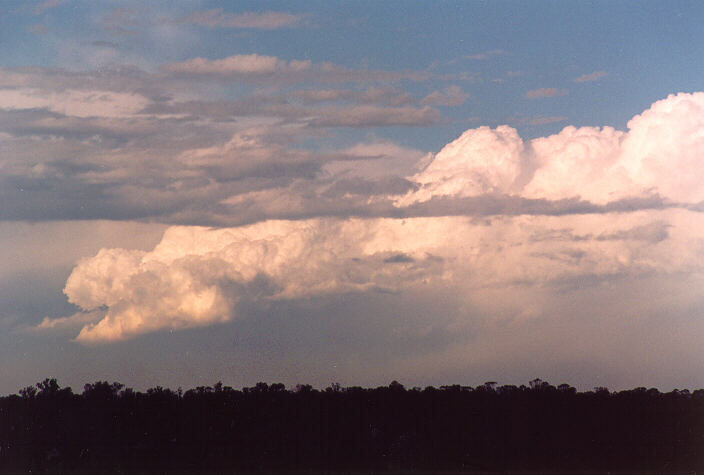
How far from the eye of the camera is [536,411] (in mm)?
187125

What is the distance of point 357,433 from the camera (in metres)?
183

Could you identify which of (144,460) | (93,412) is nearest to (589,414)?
(144,460)

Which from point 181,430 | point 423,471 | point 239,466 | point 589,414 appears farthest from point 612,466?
point 181,430

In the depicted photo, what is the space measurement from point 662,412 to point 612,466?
25.4m

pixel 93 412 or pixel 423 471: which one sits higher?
pixel 93 412

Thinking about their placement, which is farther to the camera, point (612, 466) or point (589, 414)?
point (589, 414)

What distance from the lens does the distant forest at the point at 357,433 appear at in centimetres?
16962

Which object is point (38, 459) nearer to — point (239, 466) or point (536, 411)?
point (239, 466)

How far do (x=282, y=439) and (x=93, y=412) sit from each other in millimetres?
39810

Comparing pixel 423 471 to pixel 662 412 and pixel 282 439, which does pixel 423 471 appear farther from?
pixel 662 412

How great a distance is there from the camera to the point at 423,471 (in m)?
170

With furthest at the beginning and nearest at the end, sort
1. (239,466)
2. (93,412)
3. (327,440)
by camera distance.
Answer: (93,412)
(327,440)
(239,466)

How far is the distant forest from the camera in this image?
16962 cm

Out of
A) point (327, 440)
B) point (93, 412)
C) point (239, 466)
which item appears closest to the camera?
point (239, 466)
